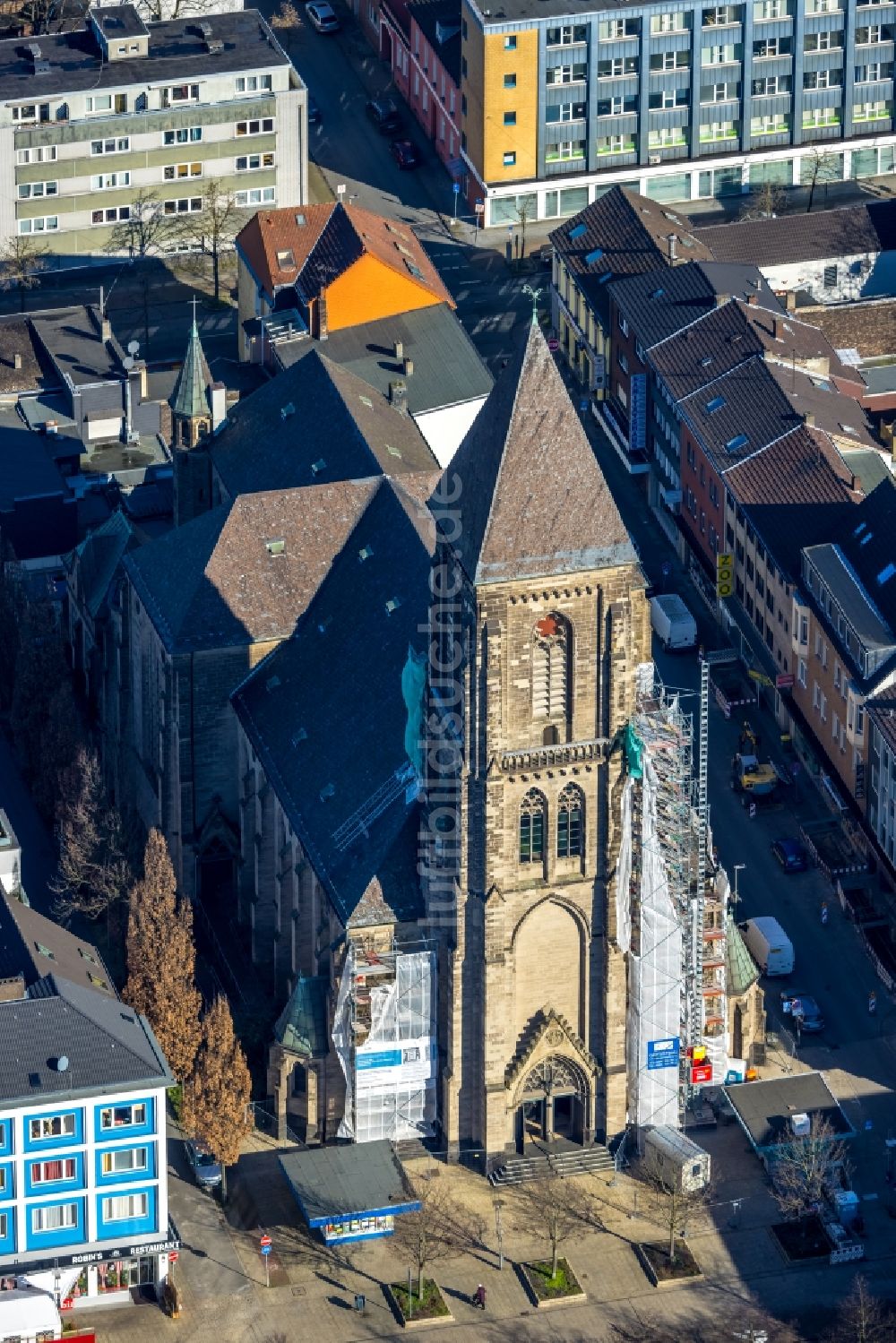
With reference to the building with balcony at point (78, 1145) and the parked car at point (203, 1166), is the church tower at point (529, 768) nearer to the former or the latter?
the parked car at point (203, 1166)

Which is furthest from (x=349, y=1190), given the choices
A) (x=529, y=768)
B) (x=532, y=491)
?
(x=532, y=491)

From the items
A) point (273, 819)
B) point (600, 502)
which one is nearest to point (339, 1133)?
point (273, 819)

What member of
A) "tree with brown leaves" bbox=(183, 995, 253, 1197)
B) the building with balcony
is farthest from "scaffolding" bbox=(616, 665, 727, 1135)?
the building with balcony

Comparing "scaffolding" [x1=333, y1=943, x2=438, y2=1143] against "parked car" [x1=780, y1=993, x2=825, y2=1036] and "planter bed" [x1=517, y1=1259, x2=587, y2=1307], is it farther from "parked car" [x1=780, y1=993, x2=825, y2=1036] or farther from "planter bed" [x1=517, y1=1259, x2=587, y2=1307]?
"parked car" [x1=780, y1=993, x2=825, y2=1036]

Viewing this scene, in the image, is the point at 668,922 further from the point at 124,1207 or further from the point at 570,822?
the point at 124,1207

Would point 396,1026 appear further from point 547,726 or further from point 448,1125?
point 547,726

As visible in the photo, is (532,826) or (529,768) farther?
A: (532,826)
